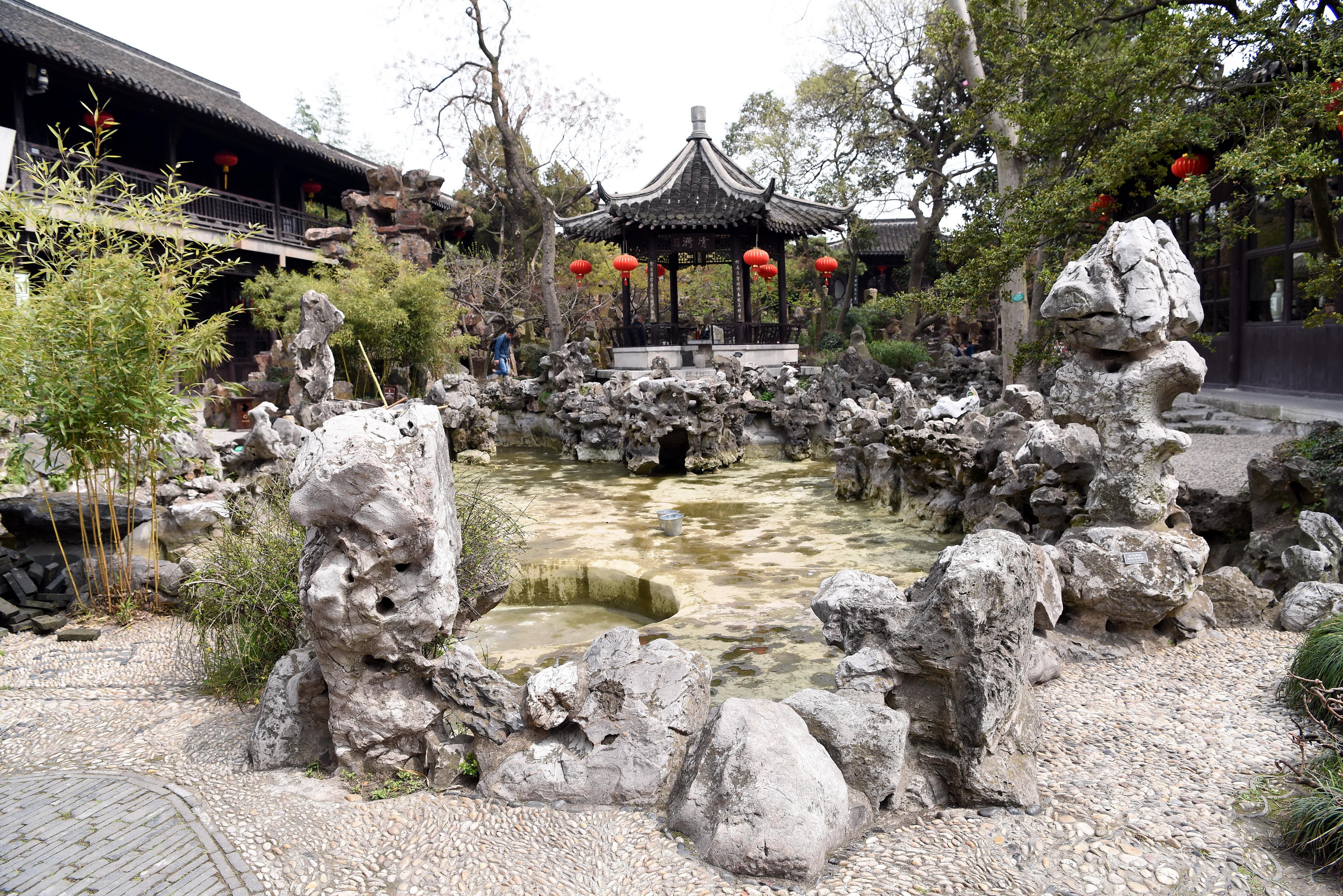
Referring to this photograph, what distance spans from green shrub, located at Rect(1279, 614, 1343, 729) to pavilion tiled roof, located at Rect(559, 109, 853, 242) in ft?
39.1

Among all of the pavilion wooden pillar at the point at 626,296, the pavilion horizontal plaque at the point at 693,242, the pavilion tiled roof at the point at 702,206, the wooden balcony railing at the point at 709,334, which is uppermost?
the pavilion tiled roof at the point at 702,206

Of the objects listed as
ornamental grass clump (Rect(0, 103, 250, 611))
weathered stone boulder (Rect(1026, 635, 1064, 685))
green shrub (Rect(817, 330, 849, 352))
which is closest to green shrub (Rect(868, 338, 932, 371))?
A: green shrub (Rect(817, 330, 849, 352))

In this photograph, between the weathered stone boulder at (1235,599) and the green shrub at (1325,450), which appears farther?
the green shrub at (1325,450)

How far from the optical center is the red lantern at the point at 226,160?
16125 millimetres

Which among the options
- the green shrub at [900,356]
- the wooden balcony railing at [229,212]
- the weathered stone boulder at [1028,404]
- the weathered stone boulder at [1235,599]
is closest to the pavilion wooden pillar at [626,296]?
the green shrub at [900,356]

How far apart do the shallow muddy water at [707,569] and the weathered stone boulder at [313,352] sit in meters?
→ 2.44

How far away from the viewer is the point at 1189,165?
287 inches

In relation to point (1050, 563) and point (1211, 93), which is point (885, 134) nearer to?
point (1211, 93)

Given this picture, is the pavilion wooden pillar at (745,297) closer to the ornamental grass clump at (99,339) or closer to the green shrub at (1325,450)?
the green shrub at (1325,450)

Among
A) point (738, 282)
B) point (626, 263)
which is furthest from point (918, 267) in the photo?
point (626, 263)

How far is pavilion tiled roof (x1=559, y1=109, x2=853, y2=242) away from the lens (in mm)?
15172

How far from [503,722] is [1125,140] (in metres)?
5.64

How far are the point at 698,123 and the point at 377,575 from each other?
16.0 metres

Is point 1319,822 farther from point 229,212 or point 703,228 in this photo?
point 229,212
